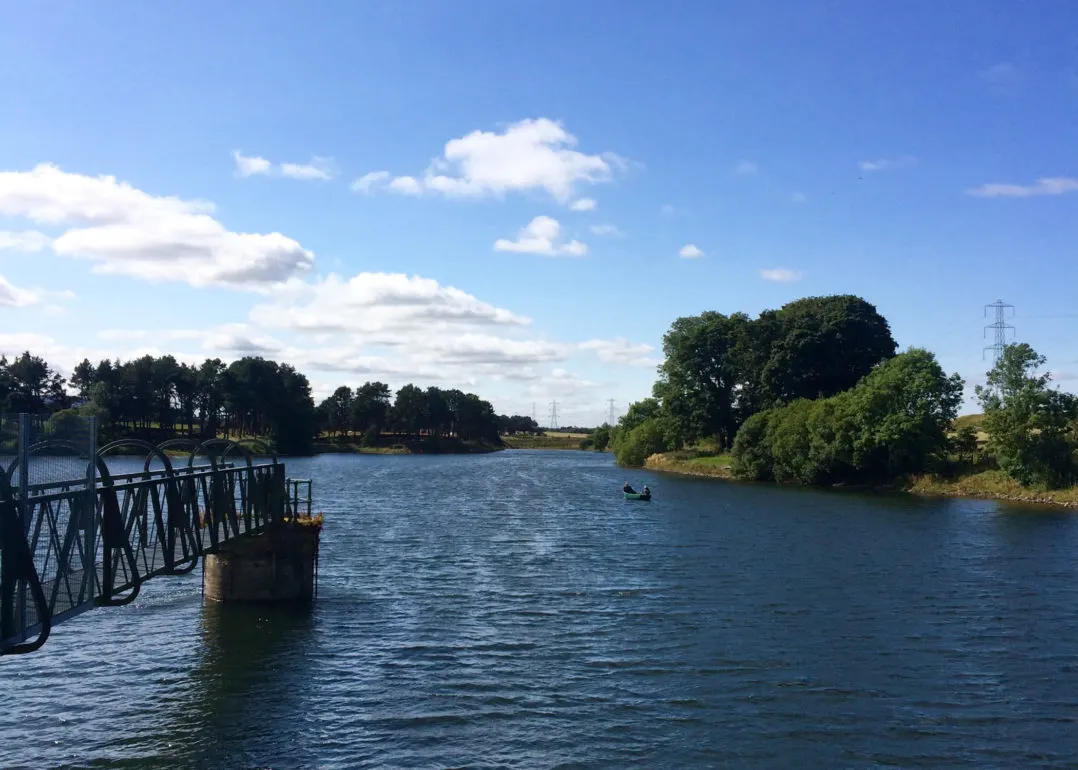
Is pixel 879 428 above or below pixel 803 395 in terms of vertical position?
below

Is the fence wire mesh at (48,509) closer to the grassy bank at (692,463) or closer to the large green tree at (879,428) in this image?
the large green tree at (879,428)

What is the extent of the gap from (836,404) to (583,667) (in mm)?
66903

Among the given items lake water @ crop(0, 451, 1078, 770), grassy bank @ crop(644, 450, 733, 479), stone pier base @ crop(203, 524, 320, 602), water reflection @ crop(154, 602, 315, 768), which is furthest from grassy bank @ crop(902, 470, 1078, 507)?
water reflection @ crop(154, 602, 315, 768)

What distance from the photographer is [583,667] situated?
67.3 ft

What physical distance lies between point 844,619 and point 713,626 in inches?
156

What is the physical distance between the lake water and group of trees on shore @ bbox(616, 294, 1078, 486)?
101 feet

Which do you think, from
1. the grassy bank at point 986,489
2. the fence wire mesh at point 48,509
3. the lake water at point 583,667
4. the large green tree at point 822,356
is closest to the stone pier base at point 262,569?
the lake water at point 583,667

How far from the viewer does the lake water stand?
15.7 metres

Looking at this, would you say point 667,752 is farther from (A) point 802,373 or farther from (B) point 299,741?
(A) point 802,373

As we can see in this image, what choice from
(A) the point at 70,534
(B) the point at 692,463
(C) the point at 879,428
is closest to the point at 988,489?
(C) the point at 879,428

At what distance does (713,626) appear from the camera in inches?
971

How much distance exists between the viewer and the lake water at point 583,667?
15.7 m

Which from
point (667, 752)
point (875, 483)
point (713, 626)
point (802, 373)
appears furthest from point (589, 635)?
point (802, 373)

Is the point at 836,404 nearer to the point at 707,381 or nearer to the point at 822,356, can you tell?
the point at 822,356
